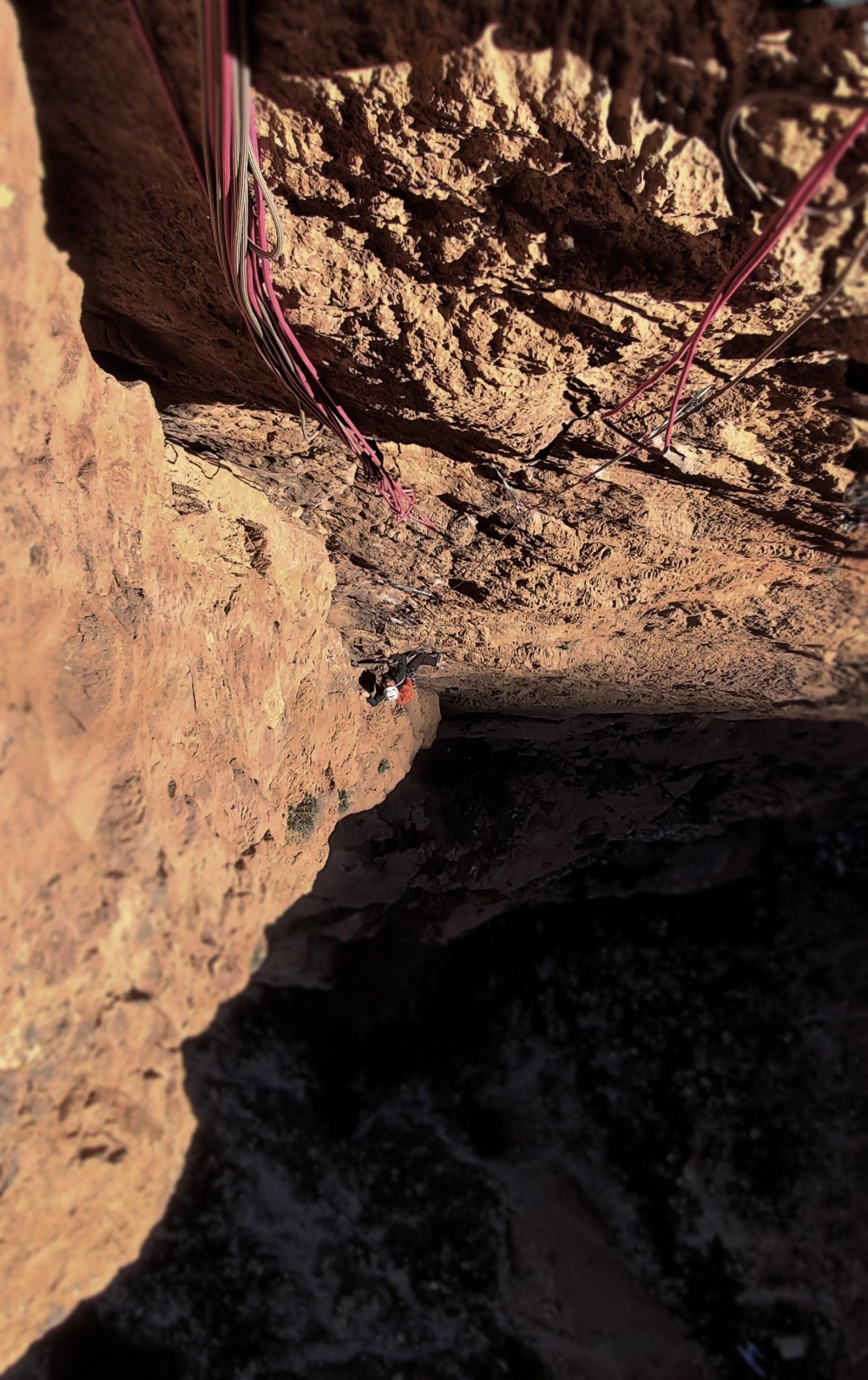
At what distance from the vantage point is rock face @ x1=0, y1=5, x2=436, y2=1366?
5.09ft

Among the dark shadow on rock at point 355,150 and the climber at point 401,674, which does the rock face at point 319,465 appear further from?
the climber at point 401,674

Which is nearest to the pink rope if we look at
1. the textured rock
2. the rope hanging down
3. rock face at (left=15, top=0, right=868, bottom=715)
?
rock face at (left=15, top=0, right=868, bottom=715)

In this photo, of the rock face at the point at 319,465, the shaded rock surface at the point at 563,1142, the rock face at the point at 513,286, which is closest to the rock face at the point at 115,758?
the rock face at the point at 319,465

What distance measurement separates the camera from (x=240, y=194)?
1356 millimetres

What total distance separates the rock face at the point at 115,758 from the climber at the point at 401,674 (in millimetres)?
252

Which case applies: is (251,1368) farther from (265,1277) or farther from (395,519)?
(395,519)

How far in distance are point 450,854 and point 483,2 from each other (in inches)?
157

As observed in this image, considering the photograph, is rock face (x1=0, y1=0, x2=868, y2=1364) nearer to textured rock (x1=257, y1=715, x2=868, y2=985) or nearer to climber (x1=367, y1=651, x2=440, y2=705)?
climber (x1=367, y1=651, x2=440, y2=705)

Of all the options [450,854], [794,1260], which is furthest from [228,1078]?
[794,1260]

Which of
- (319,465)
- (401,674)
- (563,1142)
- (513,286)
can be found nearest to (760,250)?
(513,286)

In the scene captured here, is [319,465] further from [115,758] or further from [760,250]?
[760,250]

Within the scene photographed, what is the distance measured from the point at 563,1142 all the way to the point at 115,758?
5.51m

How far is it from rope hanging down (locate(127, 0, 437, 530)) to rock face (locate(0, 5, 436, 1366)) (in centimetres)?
32

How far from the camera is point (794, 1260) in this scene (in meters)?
5.10
